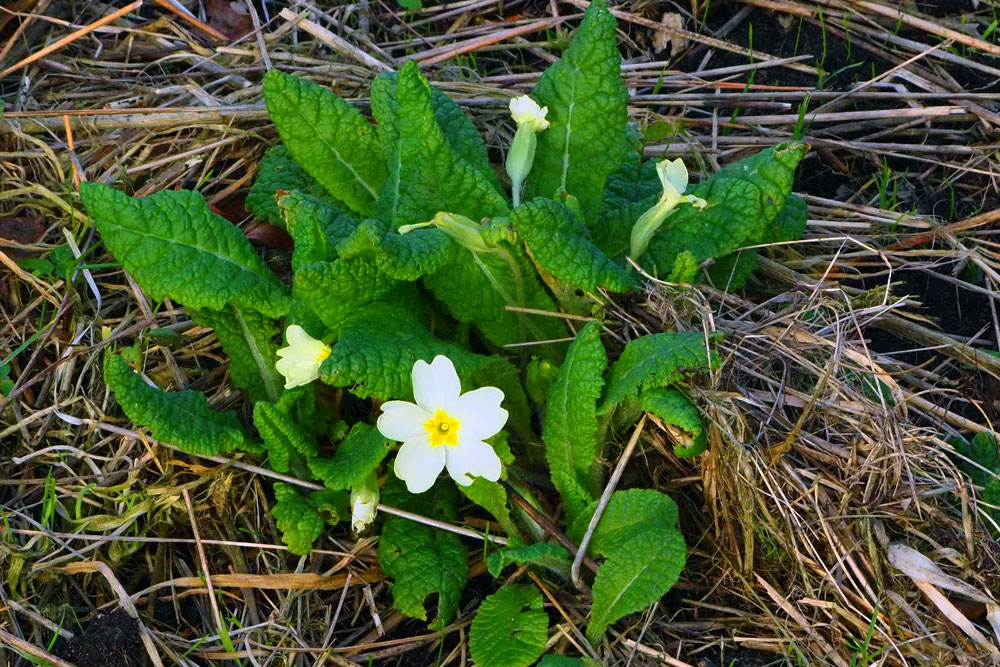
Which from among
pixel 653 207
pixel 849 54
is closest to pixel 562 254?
pixel 653 207

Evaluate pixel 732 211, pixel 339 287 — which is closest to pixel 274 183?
pixel 339 287

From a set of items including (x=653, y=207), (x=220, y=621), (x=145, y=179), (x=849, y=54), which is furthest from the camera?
(x=849, y=54)

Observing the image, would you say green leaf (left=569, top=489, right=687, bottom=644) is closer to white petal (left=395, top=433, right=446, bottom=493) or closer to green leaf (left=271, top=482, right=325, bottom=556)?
white petal (left=395, top=433, right=446, bottom=493)

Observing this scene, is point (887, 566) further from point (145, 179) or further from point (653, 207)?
point (145, 179)

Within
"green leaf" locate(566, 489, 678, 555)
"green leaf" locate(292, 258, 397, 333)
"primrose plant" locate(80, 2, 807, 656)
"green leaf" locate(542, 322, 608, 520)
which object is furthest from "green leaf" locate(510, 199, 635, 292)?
"green leaf" locate(566, 489, 678, 555)

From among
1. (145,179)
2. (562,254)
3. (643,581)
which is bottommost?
(643,581)

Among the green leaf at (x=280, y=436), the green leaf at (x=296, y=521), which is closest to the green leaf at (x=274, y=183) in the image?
the green leaf at (x=280, y=436)
